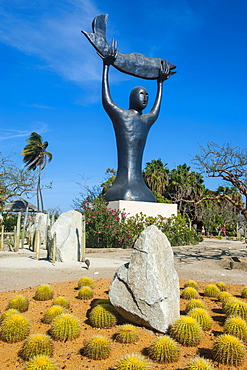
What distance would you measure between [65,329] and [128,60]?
1538 centimetres

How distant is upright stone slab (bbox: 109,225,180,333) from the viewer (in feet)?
11.8

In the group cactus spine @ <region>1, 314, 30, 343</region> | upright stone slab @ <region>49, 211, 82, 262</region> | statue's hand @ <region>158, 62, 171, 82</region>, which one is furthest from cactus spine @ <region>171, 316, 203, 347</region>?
statue's hand @ <region>158, 62, 171, 82</region>

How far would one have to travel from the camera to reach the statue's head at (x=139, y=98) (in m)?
16.4

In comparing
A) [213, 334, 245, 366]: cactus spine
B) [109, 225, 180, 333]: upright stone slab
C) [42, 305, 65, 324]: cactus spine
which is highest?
[109, 225, 180, 333]: upright stone slab

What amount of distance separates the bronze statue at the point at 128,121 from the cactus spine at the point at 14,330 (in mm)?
11985

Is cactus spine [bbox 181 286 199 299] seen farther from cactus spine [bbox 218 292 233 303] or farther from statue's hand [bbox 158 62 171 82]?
statue's hand [bbox 158 62 171 82]

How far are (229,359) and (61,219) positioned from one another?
7966 mm

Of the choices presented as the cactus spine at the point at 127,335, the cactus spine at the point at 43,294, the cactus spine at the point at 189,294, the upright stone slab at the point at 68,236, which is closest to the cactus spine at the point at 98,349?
the cactus spine at the point at 127,335

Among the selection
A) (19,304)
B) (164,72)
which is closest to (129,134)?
(164,72)

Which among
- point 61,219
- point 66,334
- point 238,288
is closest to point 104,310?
point 66,334

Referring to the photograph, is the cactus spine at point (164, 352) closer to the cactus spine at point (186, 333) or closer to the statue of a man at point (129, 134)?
the cactus spine at point (186, 333)

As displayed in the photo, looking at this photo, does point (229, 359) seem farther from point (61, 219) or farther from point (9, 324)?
point (61, 219)

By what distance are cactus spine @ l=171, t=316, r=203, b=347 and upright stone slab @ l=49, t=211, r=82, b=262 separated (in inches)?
257

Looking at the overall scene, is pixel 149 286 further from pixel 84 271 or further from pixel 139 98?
pixel 139 98
